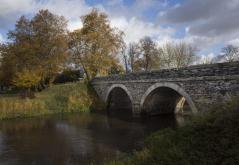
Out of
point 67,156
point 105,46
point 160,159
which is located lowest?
point 67,156

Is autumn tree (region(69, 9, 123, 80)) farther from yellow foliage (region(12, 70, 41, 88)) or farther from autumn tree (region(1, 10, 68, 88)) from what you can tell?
yellow foliage (region(12, 70, 41, 88))

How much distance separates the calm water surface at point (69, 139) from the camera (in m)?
11.5

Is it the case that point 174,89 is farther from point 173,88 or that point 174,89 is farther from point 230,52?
point 230,52

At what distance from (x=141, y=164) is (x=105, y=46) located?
24245 mm

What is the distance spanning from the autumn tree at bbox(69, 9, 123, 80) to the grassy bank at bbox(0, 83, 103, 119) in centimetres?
309

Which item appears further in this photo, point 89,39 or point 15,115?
point 89,39

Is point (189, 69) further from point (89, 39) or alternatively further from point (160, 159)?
point (89, 39)

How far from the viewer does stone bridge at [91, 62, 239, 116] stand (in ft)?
41.4

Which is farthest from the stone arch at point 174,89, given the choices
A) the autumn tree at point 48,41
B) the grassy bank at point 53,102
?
the autumn tree at point 48,41

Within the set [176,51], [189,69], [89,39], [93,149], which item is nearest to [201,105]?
[189,69]

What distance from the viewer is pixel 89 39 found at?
3070 centimetres

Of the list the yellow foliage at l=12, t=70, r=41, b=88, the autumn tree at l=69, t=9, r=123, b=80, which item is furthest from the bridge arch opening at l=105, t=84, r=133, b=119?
the yellow foliage at l=12, t=70, r=41, b=88

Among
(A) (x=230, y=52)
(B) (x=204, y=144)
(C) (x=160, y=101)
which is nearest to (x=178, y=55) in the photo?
(A) (x=230, y=52)

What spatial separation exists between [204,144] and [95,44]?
2523cm
